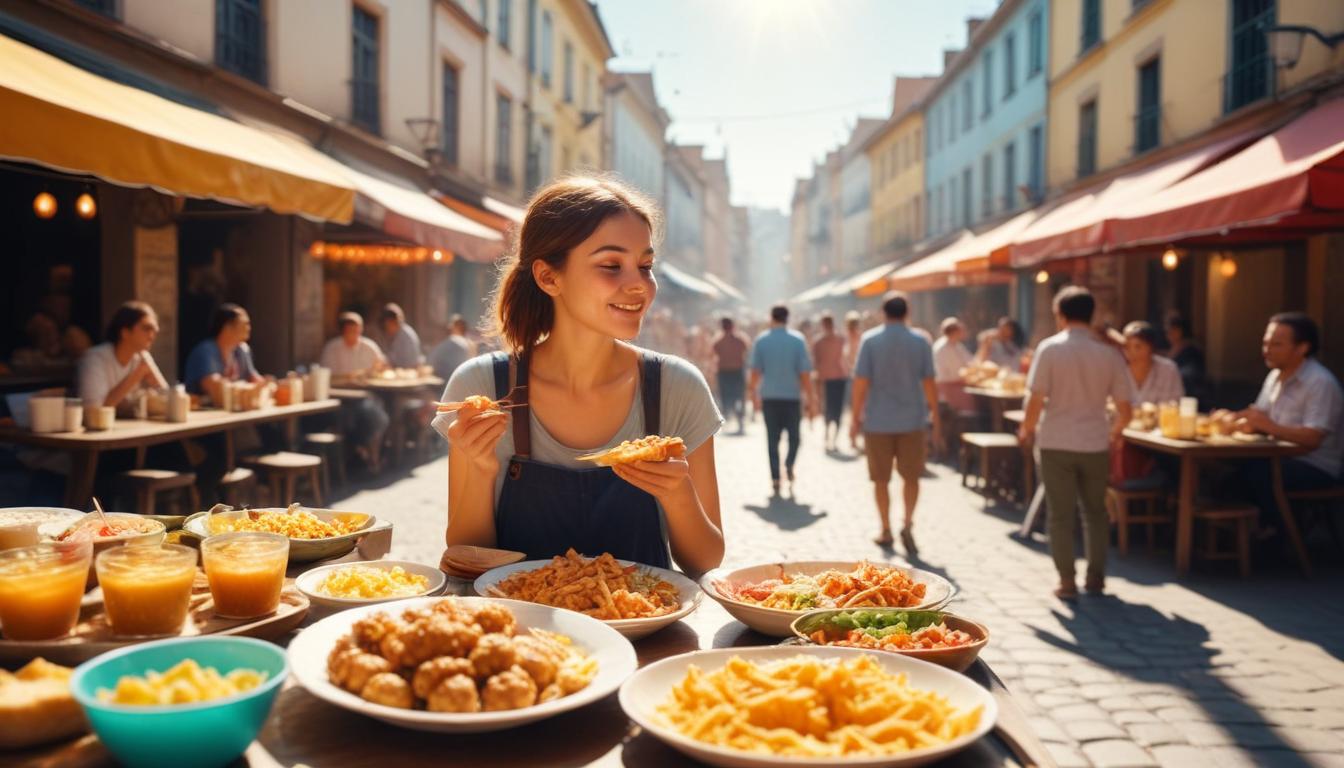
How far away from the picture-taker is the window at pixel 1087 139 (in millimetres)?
21719

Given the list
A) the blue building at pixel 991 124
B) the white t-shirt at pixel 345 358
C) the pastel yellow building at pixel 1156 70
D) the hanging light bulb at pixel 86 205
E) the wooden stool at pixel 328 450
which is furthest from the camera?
the blue building at pixel 991 124

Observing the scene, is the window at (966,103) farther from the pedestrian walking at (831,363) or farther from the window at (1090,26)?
the pedestrian walking at (831,363)

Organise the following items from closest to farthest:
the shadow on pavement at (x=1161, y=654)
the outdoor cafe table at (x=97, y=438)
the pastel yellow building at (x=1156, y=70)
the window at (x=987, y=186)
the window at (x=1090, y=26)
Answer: the shadow on pavement at (x=1161, y=654)
the outdoor cafe table at (x=97, y=438)
the pastel yellow building at (x=1156, y=70)
the window at (x=1090, y=26)
the window at (x=987, y=186)

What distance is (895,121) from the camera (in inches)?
1778

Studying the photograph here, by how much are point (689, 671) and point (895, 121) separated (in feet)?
152

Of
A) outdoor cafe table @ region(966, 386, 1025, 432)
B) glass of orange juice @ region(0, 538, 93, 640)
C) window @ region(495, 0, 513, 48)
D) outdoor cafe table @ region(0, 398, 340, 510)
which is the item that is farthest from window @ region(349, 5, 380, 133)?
glass of orange juice @ region(0, 538, 93, 640)

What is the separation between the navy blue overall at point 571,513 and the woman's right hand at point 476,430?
12.1 inches

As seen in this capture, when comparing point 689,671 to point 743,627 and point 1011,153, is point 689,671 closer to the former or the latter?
point 743,627

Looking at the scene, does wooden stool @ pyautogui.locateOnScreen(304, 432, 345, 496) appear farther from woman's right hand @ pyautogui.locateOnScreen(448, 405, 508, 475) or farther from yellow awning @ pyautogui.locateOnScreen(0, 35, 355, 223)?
woman's right hand @ pyautogui.locateOnScreen(448, 405, 508, 475)

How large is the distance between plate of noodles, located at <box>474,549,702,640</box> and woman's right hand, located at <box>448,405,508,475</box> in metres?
0.31

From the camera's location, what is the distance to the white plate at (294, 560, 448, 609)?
7.01ft

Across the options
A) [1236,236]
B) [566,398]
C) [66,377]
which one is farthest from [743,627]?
[1236,236]

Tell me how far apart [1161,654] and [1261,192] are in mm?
3701

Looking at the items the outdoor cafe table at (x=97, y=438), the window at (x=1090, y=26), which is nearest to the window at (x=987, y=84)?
the window at (x=1090, y=26)
